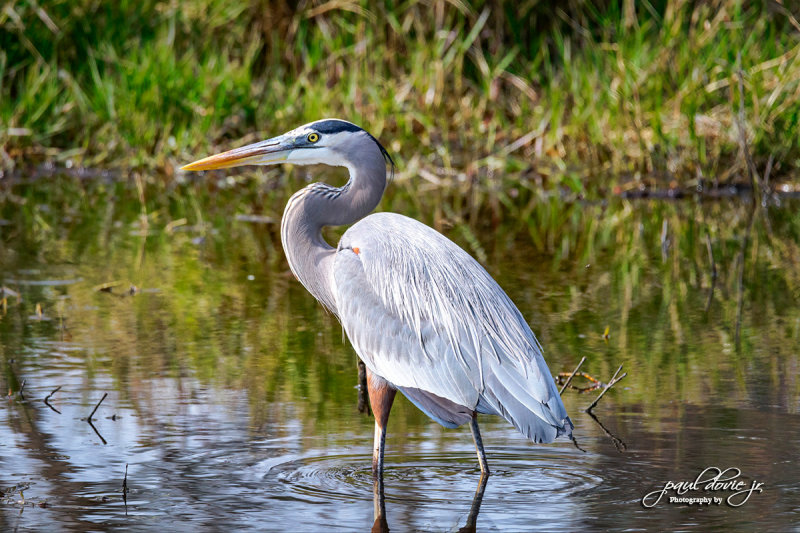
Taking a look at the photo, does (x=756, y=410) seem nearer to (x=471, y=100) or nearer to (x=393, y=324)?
(x=393, y=324)

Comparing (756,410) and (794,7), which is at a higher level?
(794,7)

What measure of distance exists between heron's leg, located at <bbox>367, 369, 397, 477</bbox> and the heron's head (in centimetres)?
93

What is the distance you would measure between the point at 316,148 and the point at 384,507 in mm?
1702

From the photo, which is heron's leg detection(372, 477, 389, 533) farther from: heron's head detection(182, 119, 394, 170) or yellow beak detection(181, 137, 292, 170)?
yellow beak detection(181, 137, 292, 170)

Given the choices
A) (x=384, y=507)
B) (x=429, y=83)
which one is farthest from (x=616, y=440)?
(x=429, y=83)

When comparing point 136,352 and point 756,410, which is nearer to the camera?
point 756,410

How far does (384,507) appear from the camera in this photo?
4.43m

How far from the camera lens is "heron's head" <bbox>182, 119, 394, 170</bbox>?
5461mm

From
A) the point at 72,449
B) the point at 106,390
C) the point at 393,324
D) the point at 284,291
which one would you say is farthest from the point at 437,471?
the point at 284,291

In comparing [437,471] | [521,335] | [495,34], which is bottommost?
[437,471]

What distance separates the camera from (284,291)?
25.8 ft

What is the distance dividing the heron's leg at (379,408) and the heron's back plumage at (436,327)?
5 cm

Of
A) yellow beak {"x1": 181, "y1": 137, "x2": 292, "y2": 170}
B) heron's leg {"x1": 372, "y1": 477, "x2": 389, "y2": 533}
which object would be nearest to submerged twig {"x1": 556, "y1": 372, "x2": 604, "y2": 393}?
heron's leg {"x1": 372, "y1": 477, "x2": 389, "y2": 533}

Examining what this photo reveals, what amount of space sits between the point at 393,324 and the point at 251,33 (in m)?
9.97
